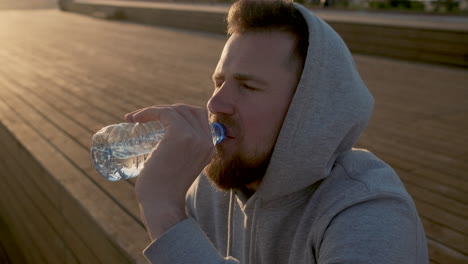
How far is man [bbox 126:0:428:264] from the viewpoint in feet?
4.25

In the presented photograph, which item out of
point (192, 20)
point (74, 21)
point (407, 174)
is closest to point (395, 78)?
point (407, 174)

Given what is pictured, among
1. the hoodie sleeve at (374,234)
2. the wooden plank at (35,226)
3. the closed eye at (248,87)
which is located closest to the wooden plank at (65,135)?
the wooden plank at (35,226)

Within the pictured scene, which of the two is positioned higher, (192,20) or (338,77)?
(338,77)

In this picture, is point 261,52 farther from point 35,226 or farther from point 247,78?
point 35,226

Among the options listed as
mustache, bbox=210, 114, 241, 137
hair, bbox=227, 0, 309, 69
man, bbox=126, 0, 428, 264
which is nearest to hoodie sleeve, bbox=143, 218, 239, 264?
man, bbox=126, 0, 428, 264

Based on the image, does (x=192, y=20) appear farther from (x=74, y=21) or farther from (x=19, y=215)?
(x=19, y=215)

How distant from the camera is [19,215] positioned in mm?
3740

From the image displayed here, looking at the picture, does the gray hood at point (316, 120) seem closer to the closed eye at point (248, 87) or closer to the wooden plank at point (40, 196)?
the closed eye at point (248, 87)

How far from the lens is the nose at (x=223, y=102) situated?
1.52 meters

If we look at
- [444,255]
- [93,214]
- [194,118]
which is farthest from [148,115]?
[444,255]

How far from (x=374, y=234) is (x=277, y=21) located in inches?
28.0

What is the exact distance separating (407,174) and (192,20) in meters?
10.1

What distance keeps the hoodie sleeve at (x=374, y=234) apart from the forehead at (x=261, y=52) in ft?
1.59

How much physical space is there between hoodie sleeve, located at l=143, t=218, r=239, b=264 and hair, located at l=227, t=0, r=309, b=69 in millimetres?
608
